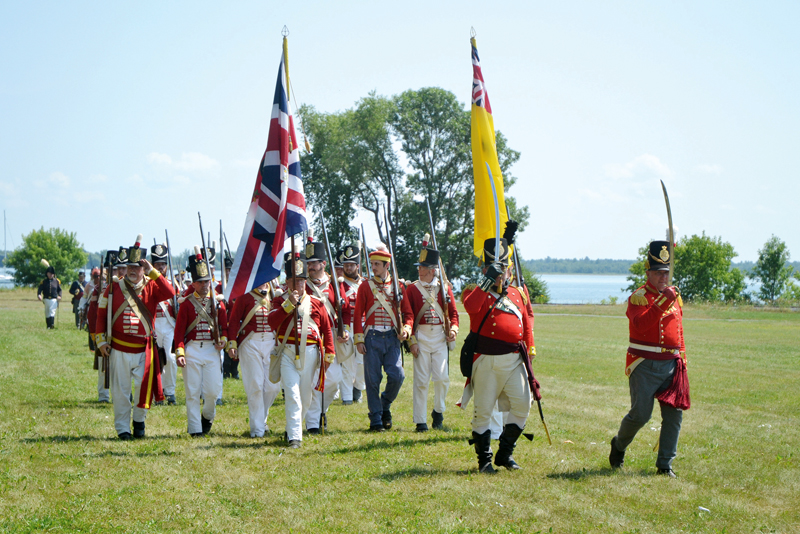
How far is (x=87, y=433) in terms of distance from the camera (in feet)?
28.9

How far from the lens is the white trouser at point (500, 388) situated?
7027mm

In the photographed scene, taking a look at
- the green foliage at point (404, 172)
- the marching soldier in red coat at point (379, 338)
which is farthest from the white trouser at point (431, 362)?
the green foliage at point (404, 172)

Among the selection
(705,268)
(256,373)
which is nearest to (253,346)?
(256,373)

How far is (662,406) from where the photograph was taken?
703 cm

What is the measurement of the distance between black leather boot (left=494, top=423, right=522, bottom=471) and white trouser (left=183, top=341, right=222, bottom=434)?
142 inches

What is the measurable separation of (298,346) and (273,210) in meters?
1.62

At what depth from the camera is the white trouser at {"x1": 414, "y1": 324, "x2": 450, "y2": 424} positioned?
30.4 feet

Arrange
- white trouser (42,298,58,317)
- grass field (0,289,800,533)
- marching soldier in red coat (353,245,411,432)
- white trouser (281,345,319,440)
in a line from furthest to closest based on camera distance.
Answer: white trouser (42,298,58,317) < marching soldier in red coat (353,245,411,432) < white trouser (281,345,319,440) < grass field (0,289,800,533)

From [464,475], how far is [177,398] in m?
6.54

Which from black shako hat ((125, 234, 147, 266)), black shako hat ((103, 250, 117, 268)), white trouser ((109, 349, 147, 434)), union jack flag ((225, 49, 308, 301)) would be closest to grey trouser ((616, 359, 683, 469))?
union jack flag ((225, 49, 308, 301))

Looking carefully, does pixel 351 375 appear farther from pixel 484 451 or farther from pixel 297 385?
pixel 484 451

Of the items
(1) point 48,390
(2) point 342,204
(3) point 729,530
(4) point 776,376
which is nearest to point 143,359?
(1) point 48,390

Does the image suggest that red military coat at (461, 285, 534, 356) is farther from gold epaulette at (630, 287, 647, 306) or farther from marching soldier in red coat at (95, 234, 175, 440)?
marching soldier in red coat at (95, 234, 175, 440)

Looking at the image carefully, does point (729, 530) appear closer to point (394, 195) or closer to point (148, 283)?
point (148, 283)
